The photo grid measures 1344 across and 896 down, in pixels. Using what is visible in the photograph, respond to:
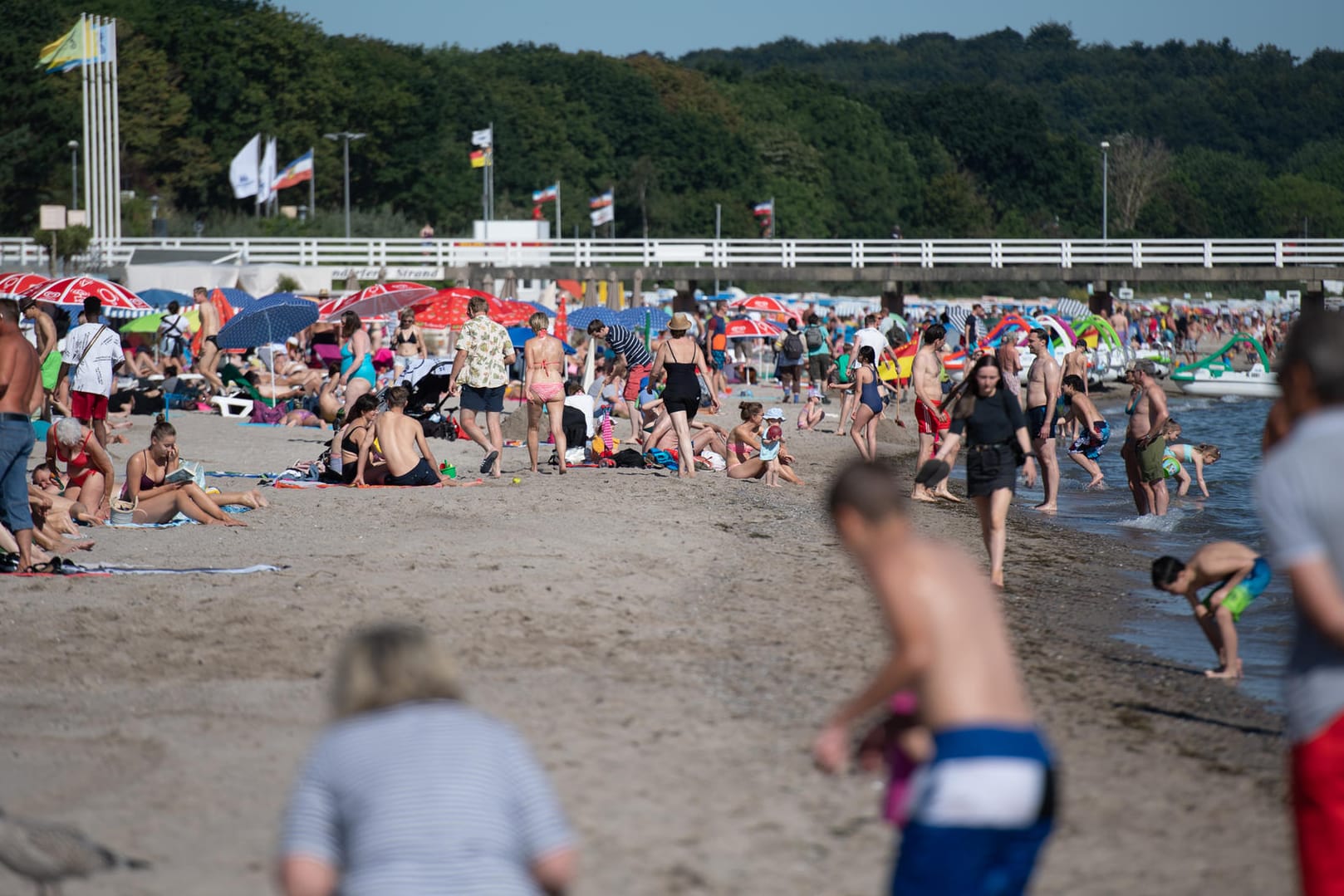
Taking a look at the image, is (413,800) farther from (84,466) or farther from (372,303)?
(372,303)

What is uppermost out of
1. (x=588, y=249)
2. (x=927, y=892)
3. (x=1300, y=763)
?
(x=588, y=249)

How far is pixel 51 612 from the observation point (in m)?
7.05

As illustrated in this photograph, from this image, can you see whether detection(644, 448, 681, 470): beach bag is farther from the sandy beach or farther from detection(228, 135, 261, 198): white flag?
detection(228, 135, 261, 198): white flag

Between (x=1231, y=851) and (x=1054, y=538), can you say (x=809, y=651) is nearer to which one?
(x=1231, y=851)

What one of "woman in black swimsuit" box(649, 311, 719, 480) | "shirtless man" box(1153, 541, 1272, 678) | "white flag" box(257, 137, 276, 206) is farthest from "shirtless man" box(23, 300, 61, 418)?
"white flag" box(257, 137, 276, 206)

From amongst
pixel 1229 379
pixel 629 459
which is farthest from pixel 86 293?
pixel 1229 379

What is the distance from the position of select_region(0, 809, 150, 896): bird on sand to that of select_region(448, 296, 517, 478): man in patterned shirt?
27.9ft

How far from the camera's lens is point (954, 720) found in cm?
271

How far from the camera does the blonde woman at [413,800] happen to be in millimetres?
2484

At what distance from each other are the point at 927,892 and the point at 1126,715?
3686 mm

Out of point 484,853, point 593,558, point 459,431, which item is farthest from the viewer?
point 459,431

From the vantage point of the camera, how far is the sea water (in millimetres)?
7758

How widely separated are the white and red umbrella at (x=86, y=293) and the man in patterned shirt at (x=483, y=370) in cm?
486

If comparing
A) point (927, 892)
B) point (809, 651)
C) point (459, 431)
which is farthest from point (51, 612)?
point (459, 431)
